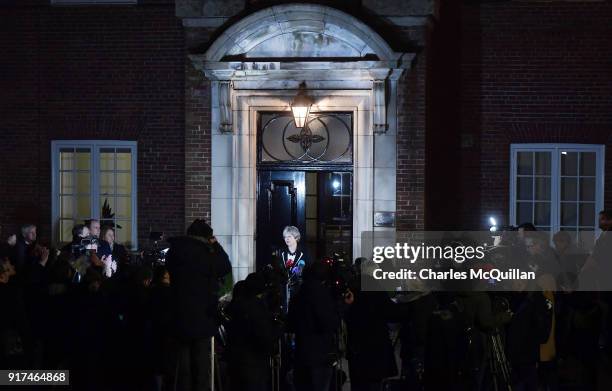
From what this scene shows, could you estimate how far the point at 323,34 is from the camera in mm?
15344

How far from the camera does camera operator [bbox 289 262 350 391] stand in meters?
9.66

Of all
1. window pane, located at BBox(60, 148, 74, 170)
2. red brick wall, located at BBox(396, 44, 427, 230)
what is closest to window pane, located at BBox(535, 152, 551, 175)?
red brick wall, located at BBox(396, 44, 427, 230)

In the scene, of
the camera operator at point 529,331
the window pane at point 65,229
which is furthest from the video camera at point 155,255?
the camera operator at point 529,331

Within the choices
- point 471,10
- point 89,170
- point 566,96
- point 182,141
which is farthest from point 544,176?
point 89,170

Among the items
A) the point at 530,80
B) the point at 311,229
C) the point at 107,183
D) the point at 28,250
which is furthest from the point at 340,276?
the point at 107,183

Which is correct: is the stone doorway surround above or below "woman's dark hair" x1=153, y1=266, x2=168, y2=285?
above

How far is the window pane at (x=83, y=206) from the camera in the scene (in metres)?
17.4

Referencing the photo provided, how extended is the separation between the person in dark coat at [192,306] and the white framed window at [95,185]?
294 inches

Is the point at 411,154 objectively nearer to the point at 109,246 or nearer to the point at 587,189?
the point at 587,189

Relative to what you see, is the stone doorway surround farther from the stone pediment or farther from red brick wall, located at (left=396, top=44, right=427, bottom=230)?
red brick wall, located at (left=396, top=44, right=427, bottom=230)

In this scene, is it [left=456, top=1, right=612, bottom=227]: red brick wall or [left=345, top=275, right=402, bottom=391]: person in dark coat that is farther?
[left=456, top=1, right=612, bottom=227]: red brick wall

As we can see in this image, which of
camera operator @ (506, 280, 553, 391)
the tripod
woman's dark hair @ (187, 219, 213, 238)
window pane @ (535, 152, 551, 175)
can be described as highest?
window pane @ (535, 152, 551, 175)

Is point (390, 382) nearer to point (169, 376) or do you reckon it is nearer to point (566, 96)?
point (169, 376)

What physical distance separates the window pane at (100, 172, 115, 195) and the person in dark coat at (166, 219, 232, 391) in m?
7.65
